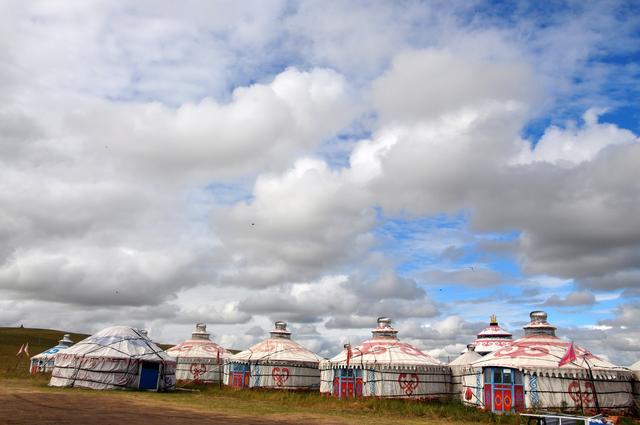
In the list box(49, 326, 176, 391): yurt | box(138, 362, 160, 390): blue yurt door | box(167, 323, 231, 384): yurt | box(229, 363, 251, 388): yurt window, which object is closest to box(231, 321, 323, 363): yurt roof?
box(229, 363, 251, 388): yurt window

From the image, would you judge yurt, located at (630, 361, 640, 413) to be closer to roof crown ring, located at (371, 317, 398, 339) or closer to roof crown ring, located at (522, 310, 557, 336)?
roof crown ring, located at (522, 310, 557, 336)

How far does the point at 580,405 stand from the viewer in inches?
898

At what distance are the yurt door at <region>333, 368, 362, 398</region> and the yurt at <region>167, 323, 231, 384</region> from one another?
51.6 ft

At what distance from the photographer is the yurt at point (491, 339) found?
44.1 m

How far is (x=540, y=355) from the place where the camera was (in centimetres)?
2425

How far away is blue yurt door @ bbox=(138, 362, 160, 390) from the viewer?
32.2 metres

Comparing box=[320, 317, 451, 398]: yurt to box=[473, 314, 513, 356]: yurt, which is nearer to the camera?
box=[320, 317, 451, 398]: yurt

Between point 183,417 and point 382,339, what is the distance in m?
17.7

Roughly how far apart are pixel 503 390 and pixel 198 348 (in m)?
30.7

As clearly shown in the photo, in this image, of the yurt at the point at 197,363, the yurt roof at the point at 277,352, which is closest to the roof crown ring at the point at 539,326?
the yurt roof at the point at 277,352

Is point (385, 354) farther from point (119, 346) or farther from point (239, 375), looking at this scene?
point (119, 346)

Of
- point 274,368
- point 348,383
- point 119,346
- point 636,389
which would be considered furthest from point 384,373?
point 119,346

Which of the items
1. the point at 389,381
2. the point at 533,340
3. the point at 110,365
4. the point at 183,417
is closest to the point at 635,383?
the point at 533,340

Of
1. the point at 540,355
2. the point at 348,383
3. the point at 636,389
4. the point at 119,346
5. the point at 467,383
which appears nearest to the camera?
the point at 540,355
